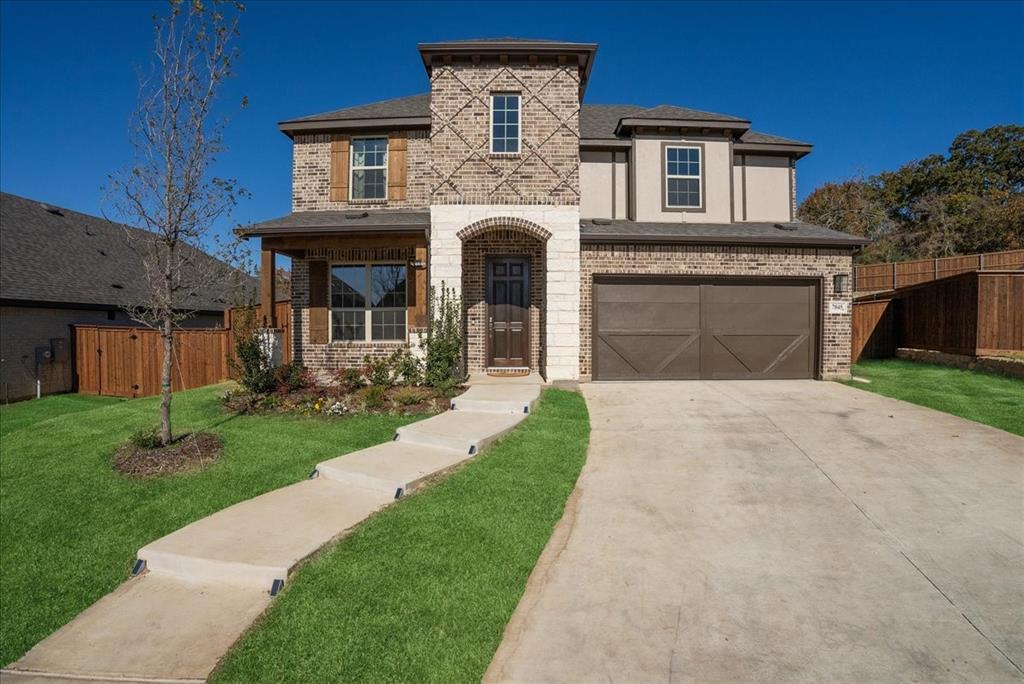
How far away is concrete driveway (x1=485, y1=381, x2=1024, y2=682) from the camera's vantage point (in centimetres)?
287

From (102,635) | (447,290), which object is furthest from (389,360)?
(102,635)

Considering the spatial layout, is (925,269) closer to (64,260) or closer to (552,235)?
(552,235)

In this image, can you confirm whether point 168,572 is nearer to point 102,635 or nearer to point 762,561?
point 102,635

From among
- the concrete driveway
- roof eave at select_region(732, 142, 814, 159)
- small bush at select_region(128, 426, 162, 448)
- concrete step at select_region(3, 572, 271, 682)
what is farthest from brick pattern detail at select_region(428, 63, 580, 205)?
concrete step at select_region(3, 572, 271, 682)

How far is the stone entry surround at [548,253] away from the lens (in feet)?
34.7

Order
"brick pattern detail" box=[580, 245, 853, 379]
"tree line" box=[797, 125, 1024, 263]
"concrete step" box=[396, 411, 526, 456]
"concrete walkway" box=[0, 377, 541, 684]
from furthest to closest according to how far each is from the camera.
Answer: "tree line" box=[797, 125, 1024, 263], "brick pattern detail" box=[580, 245, 853, 379], "concrete step" box=[396, 411, 526, 456], "concrete walkway" box=[0, 377, 541, 684]

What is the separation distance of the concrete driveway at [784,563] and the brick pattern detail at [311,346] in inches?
251

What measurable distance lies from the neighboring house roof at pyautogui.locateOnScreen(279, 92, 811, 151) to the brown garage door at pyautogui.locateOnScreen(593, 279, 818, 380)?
3.90 meters

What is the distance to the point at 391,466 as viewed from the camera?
221 inches

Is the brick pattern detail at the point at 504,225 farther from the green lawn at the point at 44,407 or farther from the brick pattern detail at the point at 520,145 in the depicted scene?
the green lawn at the point at 44,407

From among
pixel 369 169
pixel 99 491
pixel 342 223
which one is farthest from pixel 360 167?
pixel 99 491

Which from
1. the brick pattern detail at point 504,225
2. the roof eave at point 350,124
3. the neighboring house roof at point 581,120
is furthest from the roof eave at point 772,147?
the roof eave at point 350,124

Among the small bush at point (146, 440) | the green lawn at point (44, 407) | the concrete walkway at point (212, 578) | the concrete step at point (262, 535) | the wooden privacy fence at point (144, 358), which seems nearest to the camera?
the concrete walkway at point (212, 578)

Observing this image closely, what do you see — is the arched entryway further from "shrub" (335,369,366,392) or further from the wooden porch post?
the wooden porch post
